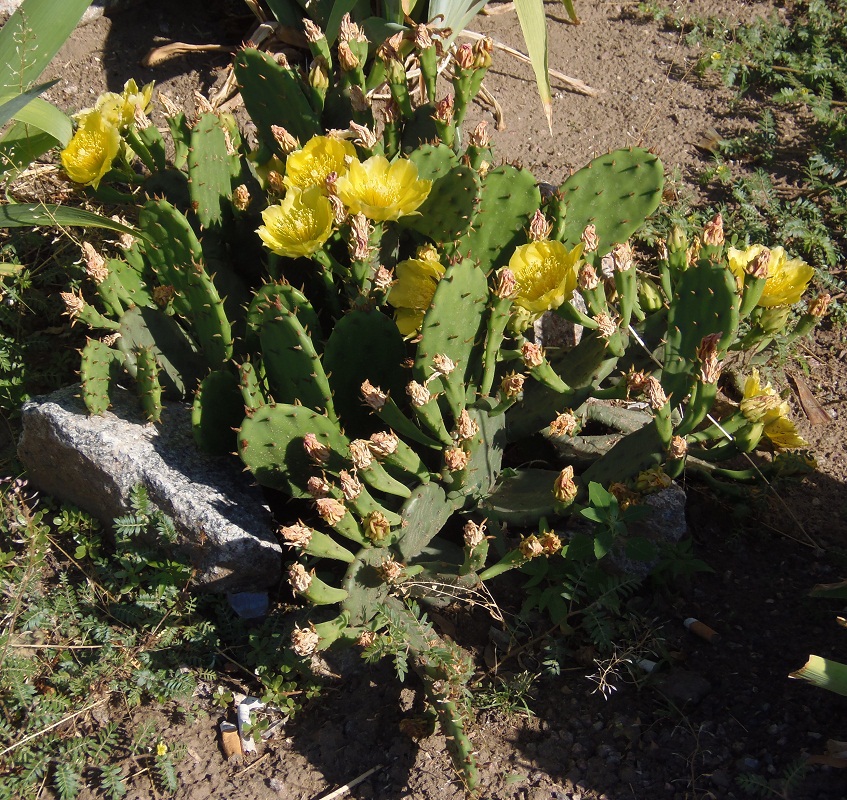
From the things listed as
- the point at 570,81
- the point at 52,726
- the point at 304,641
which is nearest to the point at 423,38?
the point at 304,641

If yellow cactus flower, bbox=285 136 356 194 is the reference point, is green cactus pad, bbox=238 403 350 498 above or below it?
below

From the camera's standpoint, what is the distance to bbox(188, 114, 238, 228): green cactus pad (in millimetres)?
2482

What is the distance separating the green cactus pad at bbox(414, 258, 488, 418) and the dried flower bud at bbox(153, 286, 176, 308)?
3.16 ft

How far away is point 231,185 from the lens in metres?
2.67

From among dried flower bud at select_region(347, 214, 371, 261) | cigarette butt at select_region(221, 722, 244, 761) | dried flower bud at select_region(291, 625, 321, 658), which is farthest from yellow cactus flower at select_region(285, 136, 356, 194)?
cigarette butt at select_region(221, 722, 244, 761)

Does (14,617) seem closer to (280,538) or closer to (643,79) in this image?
(280,538)

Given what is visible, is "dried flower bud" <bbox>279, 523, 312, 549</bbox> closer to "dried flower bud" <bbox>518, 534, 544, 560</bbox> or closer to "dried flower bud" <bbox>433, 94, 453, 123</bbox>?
"dried flower bud" <bbox>518, 534, 544, 560</bbox>

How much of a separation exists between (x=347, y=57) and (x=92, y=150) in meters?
0.88

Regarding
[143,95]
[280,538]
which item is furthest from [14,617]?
[143,95]

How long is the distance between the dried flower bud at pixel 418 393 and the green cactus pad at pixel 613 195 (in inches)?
28.6

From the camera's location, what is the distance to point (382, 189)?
2285 mm

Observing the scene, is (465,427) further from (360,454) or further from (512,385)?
(360,454)

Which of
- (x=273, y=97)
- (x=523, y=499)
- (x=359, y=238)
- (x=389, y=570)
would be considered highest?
(x=273, y=97)

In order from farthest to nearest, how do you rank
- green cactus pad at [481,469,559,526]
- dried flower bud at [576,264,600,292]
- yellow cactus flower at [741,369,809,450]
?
yellow cactus flower at [741,369,809,450], green cactus pad at [481,469,559,526], dried flower bud at [576,264,600,292]
